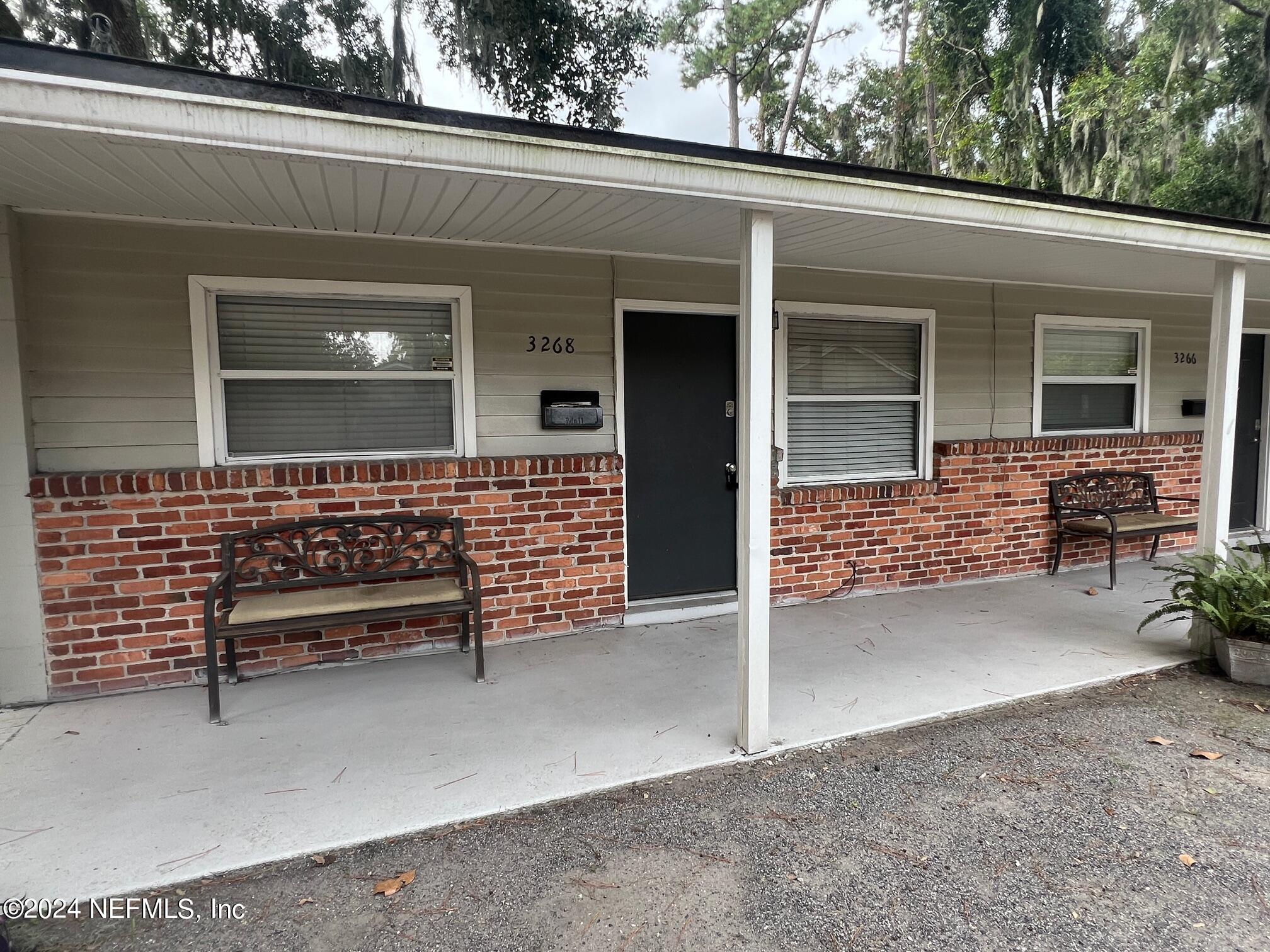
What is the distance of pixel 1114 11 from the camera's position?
11430 millimetres

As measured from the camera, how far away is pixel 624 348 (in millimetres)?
4246

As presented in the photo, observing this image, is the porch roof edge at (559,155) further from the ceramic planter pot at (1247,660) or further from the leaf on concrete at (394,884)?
the leaf on concrete at (394,884)

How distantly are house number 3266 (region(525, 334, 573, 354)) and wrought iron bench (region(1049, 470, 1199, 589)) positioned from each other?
4.15 metres

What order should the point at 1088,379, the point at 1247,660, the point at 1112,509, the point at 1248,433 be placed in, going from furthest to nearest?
the point at 1248,433, the point at 1088,379, the point at 1112,509, the point at 1247,660

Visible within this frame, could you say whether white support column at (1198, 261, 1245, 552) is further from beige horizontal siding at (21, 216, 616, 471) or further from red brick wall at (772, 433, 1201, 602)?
beige horizontal siding at (21, 216, 616, 471)

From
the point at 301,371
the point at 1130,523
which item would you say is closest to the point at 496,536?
the point at 301,371

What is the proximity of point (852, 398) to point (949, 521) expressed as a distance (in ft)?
4.25

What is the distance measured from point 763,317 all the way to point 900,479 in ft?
9.75

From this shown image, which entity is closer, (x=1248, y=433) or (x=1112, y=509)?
(x=1112, y=509)

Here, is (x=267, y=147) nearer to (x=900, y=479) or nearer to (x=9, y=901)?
(x=9, y=901)

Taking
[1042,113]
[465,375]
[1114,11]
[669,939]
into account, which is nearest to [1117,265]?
[465,375]

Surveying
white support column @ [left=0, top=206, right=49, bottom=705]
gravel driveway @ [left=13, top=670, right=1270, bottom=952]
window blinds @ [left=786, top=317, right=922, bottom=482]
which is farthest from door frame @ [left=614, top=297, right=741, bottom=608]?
white support column @ [left=0, top=206, right=49, bottom=705]

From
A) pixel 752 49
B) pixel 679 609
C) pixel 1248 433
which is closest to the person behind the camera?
pixel 679 609

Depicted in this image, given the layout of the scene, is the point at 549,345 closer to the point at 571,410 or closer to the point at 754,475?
the point at 571,410
